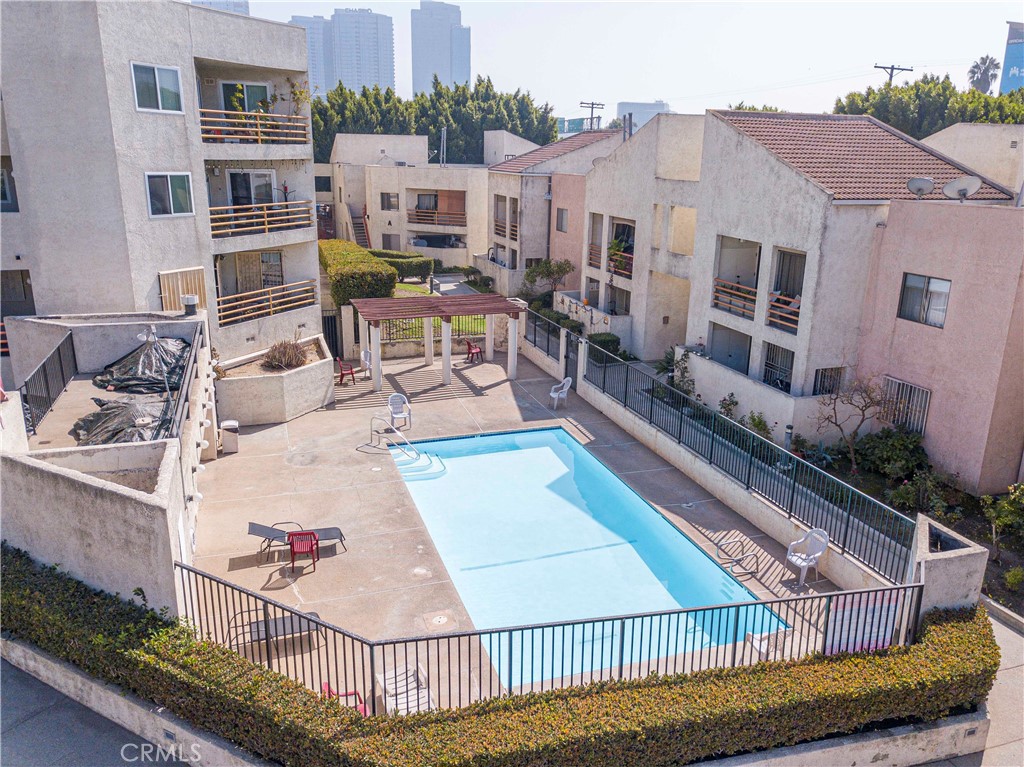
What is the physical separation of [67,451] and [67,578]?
80.8 inches

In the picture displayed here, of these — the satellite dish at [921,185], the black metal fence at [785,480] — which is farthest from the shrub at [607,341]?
the satellite dish at [921,185]

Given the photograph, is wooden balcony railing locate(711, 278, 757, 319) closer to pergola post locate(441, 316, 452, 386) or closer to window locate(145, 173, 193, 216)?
pergola post locate(441, 316, 452, 386)

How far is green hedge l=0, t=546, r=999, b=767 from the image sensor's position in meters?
9.11

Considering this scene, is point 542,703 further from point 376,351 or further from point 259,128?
point 259,128

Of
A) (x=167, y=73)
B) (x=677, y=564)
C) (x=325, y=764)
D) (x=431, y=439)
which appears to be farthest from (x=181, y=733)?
(x=167, y=73)

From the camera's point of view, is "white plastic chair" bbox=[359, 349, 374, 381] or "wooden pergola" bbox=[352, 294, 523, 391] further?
"white plastic chair" bbox=[359, 349, 374, 381]

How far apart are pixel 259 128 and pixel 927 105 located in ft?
136

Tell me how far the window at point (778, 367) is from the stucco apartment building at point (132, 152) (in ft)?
51.6

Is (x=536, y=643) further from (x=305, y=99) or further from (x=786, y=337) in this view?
(x=305, y=99)

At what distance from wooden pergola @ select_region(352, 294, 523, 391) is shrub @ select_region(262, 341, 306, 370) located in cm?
255

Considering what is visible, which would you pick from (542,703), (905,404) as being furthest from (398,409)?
(905,404)

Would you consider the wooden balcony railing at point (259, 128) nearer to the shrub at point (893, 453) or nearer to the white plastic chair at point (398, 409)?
the white plastic chair at point (398, 409)

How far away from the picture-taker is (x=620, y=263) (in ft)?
101

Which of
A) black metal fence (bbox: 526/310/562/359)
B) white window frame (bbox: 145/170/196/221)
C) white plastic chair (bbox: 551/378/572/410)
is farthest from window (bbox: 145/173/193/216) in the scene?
black metal fence (bbox: 526/310/562/359)
